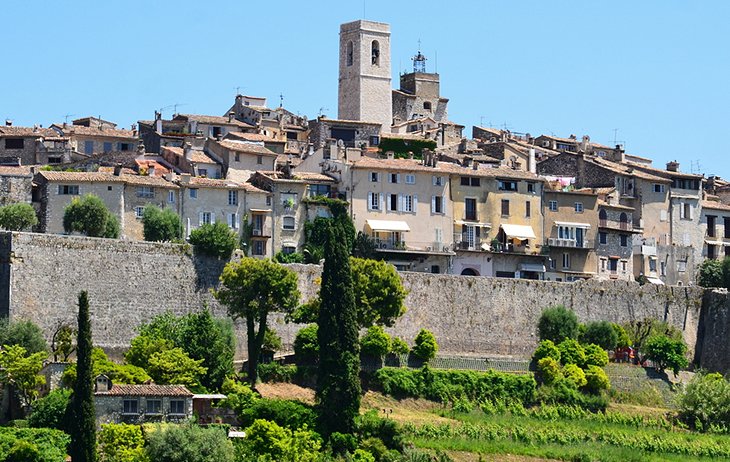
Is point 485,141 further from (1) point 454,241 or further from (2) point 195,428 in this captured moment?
(2) point 195,428

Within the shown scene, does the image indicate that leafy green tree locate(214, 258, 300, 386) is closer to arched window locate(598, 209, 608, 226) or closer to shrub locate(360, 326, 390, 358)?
shrub locate(360, 326, 390, 358)

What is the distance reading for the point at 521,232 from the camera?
9406 cm

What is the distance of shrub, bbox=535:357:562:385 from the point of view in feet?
270

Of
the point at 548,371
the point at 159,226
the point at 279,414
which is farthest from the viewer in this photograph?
the point at 159,226

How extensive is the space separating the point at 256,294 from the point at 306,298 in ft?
20.0

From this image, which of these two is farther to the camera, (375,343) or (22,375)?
(375,343)

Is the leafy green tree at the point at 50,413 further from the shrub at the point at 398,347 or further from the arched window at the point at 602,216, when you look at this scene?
the arched window at the point at 602,216

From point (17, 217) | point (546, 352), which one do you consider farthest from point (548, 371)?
point (17, 217)

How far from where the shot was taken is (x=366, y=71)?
379 ft

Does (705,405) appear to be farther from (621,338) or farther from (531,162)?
(531,162)

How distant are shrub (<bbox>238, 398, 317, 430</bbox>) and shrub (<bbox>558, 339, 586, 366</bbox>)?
17599mm

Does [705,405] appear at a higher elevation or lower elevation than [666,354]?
lower

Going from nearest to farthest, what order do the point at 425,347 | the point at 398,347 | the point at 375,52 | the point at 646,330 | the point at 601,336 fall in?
1. the point at 398,347
2. the point at 425,347
3. the point at 601,336
4. the point at 646,330
5. the point at 375,52

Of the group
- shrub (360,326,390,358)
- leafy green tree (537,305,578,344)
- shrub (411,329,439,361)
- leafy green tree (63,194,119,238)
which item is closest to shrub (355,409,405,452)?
shrub (360,326,390,358)
